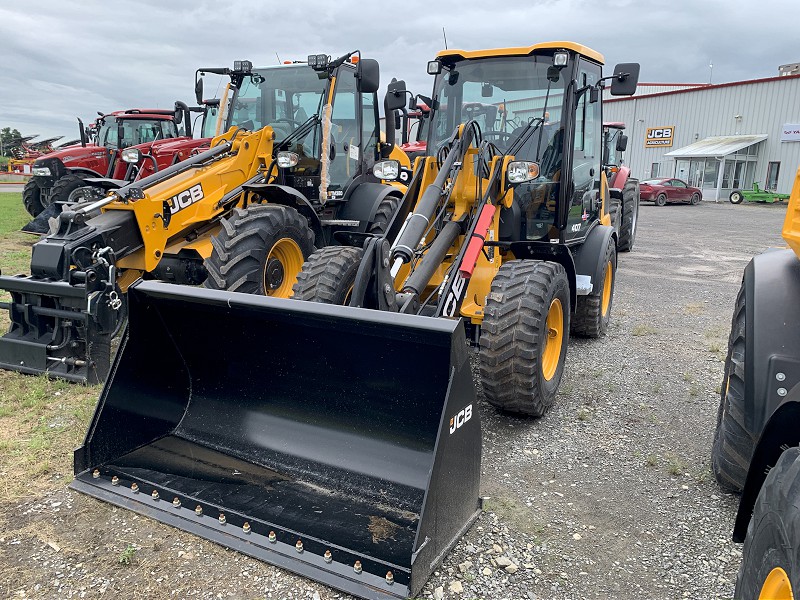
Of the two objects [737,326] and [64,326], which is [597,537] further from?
[64,326]

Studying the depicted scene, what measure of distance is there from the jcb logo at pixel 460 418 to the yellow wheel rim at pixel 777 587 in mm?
1203

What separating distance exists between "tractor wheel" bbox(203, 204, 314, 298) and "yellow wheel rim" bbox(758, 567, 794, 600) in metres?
4.31

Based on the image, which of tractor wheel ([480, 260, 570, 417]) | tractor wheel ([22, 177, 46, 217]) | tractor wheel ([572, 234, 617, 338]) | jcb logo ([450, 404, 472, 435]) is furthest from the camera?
tractor wheel ([22, 177, 46, 217])

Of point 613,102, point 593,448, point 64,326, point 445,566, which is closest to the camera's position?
point 445,566

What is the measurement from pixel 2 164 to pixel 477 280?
144 ft

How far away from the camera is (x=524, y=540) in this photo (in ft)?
9.64

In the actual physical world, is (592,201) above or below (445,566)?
above

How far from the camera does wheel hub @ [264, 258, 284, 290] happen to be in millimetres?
5746

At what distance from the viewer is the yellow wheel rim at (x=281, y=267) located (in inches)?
226

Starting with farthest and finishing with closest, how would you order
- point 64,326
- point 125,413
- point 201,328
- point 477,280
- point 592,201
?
point 592,201, point 64,326, point 477,280, point 201,328, point 125,413

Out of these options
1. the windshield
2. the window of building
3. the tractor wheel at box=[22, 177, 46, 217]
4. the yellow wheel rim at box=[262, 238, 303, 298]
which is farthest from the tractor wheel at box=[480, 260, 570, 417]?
the window of building

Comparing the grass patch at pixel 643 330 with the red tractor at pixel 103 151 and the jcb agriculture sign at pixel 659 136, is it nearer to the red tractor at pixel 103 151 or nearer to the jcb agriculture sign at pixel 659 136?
the red tractor at pixel 103 151

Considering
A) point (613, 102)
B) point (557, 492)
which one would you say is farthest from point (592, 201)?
point (613, 102)

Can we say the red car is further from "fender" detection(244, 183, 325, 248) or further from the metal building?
"fender" detection(244, 183, 325, 248)
